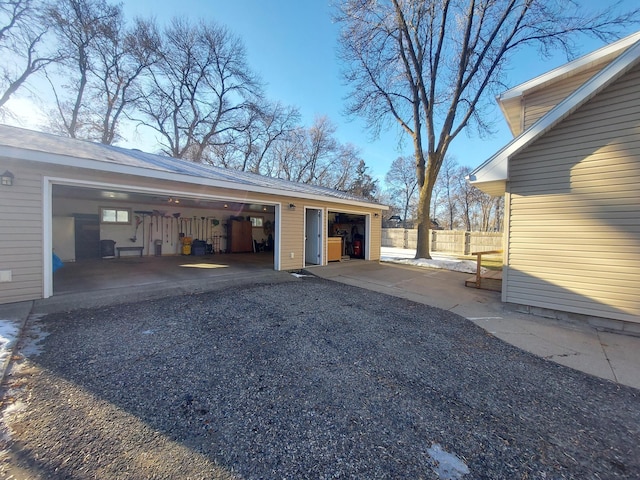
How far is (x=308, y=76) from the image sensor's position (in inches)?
527

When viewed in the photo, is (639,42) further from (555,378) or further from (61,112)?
(61,112)

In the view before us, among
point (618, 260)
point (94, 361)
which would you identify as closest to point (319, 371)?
point (94, 361)

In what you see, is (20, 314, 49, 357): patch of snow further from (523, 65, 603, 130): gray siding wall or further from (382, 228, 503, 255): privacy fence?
(382, 228, 503, 255): privacy fence

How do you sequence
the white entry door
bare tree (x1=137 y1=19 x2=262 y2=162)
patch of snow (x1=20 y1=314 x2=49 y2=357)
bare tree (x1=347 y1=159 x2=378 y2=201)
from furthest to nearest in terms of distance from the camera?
bare tree (x1=347 y1=159 x2=378 y2=201), bare tree (x1=137 y1=19 x2=262 y2=162), the white entry door, patch of snow (x1=20 y1=314 x2=49 y2=357)

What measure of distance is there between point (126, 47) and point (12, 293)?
1786 centimetres

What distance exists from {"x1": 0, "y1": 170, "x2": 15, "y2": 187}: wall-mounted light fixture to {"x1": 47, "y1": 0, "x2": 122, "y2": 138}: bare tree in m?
15.6

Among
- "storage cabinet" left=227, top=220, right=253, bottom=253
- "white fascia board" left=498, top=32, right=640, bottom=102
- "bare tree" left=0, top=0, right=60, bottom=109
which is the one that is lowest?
"storage cabinet" left=227, top=220, right=253, bottom=253

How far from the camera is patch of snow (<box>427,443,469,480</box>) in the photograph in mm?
1580

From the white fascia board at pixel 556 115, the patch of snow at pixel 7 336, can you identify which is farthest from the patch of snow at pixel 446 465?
the white fascia board at pixel 556 115

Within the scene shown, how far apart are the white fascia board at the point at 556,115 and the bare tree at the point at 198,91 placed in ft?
60.7

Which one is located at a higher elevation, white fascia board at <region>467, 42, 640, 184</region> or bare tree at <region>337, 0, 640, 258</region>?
bare tree at <region>337, 0, 640, 258</region>

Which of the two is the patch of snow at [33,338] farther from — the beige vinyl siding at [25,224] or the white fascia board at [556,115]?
the white fascia board at [556,115]

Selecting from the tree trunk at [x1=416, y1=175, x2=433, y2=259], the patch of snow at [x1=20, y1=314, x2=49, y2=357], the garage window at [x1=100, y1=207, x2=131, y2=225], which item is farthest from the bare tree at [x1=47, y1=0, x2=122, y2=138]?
the tree trunk at [x1=416, y1=175, x2=433, y2=259]

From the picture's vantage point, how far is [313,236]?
9.52 metres
